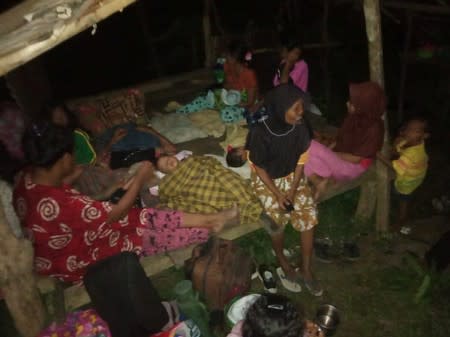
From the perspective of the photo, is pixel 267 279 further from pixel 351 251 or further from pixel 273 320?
pixel 273 320

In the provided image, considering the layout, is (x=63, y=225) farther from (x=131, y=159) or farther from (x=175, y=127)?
(x=175, y=127)

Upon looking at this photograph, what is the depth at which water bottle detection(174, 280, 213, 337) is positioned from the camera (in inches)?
124

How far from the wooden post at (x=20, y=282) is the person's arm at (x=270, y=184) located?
76.2 inches

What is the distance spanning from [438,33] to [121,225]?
6755mm

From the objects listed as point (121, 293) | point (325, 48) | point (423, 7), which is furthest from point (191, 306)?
point (325, 48)

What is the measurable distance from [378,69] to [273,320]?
268cm

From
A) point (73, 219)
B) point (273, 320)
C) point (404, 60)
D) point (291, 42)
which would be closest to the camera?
point (273, 320)

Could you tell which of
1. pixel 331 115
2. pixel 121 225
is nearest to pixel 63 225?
pixel 121 225

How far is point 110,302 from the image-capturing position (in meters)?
2.69

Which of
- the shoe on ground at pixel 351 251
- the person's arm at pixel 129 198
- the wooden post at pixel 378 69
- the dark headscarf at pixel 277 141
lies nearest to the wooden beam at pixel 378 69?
the wooden post at pixel 378 69

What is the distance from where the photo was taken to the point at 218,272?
332 centimetres

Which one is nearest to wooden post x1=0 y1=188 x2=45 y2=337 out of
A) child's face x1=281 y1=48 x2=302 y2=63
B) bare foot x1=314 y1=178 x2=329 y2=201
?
bare foot x1=314 y1=178 x2=329 y2=201

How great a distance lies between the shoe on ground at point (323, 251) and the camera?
13.7 feet

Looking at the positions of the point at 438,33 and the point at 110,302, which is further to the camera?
the point at 438,33
